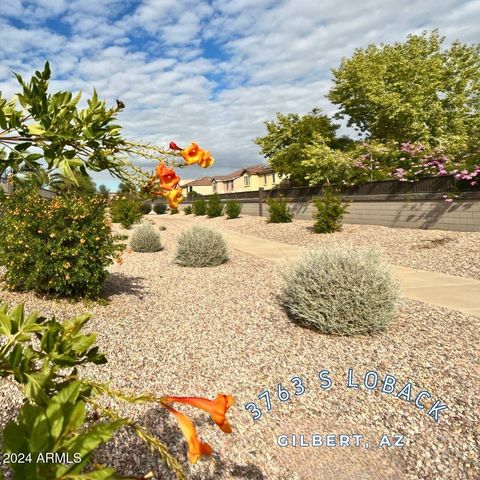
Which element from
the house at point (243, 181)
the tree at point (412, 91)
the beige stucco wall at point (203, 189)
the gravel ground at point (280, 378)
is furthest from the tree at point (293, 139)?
the beige stucco wall at point (203, 189)

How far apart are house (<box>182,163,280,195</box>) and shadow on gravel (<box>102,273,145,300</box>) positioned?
3491 cm

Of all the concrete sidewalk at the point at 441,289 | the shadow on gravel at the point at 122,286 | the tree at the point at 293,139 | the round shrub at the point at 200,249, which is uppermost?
A: the tree at the point at 293,139

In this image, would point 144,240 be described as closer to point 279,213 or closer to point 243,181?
point 279,213

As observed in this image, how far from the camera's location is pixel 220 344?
4.92 m

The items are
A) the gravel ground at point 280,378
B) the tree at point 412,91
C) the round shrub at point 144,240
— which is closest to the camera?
the gravel ground at point 280,378

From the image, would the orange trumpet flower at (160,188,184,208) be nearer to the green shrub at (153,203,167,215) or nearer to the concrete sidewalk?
the concrete sidewalk

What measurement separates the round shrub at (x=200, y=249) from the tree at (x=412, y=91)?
57.8ft

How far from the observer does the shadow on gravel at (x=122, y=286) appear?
288 inches

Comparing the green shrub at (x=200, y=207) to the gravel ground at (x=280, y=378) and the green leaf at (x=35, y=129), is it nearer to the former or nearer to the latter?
the gravel ground at (x=280, y=378)

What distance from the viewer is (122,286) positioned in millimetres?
7863

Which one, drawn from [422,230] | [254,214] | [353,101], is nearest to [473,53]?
[353,101]

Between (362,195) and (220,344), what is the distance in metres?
14.3

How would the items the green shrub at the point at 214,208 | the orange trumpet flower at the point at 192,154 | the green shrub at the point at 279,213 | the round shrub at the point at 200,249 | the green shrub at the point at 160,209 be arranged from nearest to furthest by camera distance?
the orange trumpet flower at the point at 192,154, the round shrub at the point at 200,249, the green shrub at the point at 279,213, the green shrub at the point at 214,208, the green shrub at the point at 160,209

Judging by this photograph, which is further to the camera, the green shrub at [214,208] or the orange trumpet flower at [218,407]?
the green shrub at [214,208]
